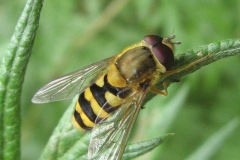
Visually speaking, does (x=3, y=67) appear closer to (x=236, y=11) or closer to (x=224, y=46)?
(x=224, y=46)

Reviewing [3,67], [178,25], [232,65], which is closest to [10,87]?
[3,67]

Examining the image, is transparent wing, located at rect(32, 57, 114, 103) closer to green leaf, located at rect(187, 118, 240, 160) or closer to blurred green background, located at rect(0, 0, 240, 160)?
green leaf, located at rect(187, 118, 240, 160)

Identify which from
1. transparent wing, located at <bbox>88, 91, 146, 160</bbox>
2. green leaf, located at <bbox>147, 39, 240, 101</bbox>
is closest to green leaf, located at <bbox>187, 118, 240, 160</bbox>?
transparent wing, located at <bbox>88, 91, 146, 160</bbox>

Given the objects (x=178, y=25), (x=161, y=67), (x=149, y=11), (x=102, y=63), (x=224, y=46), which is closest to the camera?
(x=224, y=46)

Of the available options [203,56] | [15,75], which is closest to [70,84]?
[15,75]

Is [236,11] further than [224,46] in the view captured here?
Yes

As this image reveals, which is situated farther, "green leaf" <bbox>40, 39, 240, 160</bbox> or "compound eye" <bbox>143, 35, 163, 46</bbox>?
"compound eye" <bbox>143, 35, 163, 46</bbox>
